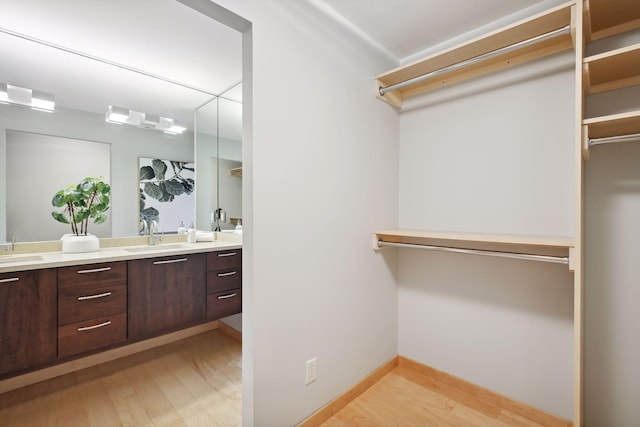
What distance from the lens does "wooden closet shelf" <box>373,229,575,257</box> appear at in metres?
1.28

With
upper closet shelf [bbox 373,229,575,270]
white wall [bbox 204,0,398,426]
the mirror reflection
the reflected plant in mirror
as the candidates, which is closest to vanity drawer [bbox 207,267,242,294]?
the mirror reflection

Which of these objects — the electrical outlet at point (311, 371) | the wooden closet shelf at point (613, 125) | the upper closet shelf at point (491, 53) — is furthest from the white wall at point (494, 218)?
the electrical outlet at point (311, 371)

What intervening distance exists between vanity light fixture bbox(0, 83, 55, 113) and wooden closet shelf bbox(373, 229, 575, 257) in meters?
2.65

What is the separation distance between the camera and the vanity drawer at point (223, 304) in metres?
2.37

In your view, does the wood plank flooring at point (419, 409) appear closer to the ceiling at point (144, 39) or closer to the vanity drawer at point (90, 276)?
the vanity drawer at point (90, 276)

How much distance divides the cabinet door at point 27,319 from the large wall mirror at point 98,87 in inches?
26.4

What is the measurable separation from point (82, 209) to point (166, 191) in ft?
2.19

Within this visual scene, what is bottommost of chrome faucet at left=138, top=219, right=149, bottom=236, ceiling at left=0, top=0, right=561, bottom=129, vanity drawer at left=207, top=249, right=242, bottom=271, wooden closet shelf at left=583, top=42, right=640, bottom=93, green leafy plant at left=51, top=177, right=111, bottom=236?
vanity drawer at left=207, top=249, right=242, bottom=271

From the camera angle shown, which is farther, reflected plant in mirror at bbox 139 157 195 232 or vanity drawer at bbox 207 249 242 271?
reflected plant in mirror at bbox 139 157 195 232

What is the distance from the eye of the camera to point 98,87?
7.47 ft

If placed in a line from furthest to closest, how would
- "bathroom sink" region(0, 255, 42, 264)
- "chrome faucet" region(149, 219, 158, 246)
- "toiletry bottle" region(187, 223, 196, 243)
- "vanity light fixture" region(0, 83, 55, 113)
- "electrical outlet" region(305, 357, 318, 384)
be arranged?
"toiletry bottle" region(187, 223, 196, 243) → "chrome faucet" region(149, 219, 158, 246) → "vanity light fixture" region(0, 83, 55, 113) → "bathroom sink" region(0, 255, 42, 264) → "electrical outlet" region(305, 357, 318, 384)

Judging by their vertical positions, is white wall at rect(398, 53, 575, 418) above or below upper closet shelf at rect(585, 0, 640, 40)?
below

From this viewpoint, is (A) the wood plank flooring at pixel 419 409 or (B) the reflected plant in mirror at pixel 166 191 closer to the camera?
(A) the wood plank flooring at pixel 419 409

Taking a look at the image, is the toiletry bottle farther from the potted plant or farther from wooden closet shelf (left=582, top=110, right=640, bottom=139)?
wooden closet shelf (left=582, top=110, right=640, bottom=139)
